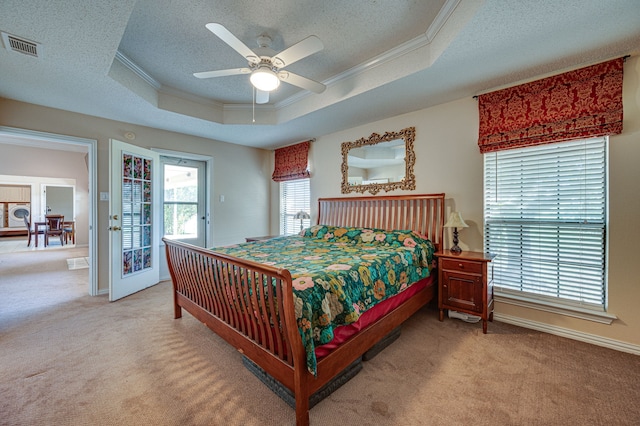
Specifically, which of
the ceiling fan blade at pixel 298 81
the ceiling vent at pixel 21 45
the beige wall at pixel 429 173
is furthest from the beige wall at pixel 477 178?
the ceiling vent at pixel 21 45

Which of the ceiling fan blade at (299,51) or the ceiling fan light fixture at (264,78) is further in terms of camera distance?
the ceiling fan light fixture at (264,78)

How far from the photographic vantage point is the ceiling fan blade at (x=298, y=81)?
227 cm

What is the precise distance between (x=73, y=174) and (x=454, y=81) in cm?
999

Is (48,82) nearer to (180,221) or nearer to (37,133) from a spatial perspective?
(37,133)

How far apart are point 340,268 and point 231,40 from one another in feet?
5.96

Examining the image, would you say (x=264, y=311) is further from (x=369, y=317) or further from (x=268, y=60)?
(x=268, y=60)

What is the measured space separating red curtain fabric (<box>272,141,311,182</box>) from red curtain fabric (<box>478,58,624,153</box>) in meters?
2.79

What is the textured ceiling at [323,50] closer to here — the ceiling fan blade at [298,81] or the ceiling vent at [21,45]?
the ceiling vent at [21,45]

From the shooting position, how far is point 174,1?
6.37 feet

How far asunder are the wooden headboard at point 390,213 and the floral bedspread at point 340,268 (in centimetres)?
32

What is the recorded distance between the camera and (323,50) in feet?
8.42

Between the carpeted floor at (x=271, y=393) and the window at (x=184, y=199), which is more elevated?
the window at (x=184, y=199)

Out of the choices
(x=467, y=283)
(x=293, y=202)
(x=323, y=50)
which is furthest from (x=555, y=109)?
(x=293, y=202)

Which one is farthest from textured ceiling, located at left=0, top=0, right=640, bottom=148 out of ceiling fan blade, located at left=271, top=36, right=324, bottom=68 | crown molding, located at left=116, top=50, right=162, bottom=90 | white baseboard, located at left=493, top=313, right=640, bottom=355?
white baseboard, located at left=493, top=313, right=640, bottom=355
